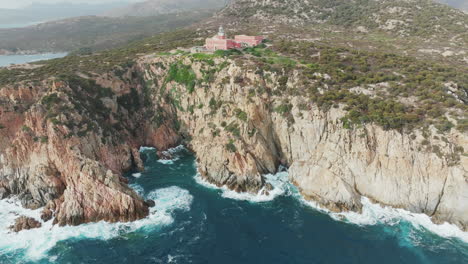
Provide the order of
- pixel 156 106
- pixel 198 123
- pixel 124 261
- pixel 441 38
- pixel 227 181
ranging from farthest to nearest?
pixel 441 38, pixel 156 106, pixel 198 123, pixel 227 181, pixel 124 261

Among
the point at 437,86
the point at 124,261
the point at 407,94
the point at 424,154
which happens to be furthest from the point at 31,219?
the point at 437,86

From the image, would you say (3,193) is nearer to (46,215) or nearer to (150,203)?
(46,215)

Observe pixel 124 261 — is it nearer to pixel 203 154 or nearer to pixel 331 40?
pixel 203 154

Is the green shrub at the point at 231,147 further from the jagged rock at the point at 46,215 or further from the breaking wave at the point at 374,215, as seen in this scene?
the jagged rock at the point at 46,215

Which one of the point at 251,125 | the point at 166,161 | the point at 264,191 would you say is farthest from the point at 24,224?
the point at 251,125

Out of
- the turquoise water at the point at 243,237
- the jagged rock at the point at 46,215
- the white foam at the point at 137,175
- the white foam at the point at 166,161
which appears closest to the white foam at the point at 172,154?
the white foam at the point at 166,161

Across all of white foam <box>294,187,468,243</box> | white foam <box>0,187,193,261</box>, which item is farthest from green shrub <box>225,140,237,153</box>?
white foam <box>294,187,468,243</box>
